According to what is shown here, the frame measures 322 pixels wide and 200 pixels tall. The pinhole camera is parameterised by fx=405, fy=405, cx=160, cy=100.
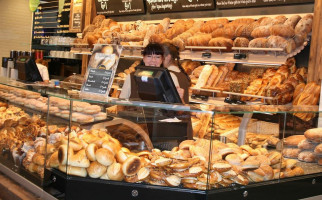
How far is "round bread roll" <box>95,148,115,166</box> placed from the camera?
5.92 feet

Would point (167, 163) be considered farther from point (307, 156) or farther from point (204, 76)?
point (204, 76)

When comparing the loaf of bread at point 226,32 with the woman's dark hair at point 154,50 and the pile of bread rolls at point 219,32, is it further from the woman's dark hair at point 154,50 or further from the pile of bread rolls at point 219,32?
the woman's dark hair at point 154,50

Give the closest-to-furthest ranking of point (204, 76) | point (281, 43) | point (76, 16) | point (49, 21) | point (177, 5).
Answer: point (281, 43) → point (204, 76) → point (177, 5) → point (76, 16) → point (49, 21)

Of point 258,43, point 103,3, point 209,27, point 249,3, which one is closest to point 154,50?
point 258,43

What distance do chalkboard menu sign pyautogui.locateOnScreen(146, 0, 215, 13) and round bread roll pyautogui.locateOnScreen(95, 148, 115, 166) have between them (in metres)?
3.58

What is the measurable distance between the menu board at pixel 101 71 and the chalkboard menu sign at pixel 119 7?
152 inches

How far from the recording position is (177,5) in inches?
213

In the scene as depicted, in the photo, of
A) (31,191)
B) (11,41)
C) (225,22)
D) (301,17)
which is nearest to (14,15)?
(11,41)

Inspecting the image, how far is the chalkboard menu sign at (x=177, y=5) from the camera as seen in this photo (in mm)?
5073

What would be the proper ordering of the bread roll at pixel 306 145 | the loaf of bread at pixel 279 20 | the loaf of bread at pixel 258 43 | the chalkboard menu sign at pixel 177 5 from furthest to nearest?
the chalkboard menu sign at pixel 177 5 < the loaf of bread at pixel 279 20 < the loaf of bread at pixel 258 43 < the bread roll at pixel 306 145

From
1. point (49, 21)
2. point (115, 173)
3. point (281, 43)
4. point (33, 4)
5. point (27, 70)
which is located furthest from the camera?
point (33, 4)

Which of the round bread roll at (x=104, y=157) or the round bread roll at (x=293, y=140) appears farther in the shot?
the round bread roll at (x=293, y=140)

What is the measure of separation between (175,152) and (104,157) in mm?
330

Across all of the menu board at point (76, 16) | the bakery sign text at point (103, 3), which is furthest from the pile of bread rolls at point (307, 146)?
the menu board at point (76, 16)
